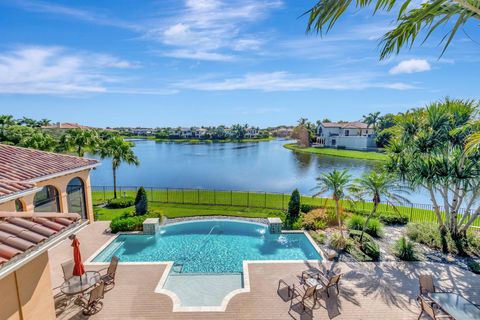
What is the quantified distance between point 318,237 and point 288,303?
5760 millimetres

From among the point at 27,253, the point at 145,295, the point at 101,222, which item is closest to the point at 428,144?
the point at 145,295

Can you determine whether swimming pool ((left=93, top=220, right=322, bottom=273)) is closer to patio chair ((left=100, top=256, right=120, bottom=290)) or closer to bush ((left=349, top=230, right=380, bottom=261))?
bush ((left=349, top=230, right=380, bottom=261))

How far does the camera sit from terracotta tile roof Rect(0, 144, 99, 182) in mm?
8911

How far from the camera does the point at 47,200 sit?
1232 centimetres

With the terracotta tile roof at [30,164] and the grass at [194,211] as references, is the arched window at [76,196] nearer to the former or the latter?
the terracotta tile roof at [30,164]

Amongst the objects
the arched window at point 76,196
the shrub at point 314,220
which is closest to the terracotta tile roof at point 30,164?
the arched window at point 76,196

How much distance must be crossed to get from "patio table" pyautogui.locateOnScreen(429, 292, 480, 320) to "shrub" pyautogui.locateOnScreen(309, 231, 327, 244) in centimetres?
577

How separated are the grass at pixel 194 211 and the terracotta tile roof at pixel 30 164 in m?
4.42

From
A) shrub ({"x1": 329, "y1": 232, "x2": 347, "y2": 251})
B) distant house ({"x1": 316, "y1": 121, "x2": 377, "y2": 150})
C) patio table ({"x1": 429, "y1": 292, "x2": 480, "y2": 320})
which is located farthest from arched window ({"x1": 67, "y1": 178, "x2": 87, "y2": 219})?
distant house ({"x1": 316, "y1": 121, "x2": 377, "y2": 150})

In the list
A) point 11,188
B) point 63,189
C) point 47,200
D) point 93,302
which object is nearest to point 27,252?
point 11,188

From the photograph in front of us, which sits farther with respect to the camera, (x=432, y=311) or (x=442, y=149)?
(x=442, y=149)

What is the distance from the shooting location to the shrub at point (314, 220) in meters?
14.3

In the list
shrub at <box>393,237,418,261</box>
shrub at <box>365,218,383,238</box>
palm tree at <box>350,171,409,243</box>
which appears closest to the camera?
shrub at <box>393,237,418,261</box>

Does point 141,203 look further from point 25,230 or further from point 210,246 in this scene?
point 25,230
